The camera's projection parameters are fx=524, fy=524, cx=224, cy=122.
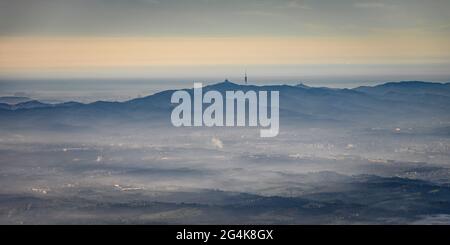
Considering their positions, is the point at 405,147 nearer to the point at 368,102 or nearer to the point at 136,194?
the point at 368,102

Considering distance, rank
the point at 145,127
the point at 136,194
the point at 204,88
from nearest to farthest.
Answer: the point at 204,88 < the point at 136,194 < the point at 145,127

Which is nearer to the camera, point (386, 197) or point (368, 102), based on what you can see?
point (386, 197)

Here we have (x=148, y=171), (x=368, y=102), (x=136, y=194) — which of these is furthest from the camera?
(x=368, y=102)

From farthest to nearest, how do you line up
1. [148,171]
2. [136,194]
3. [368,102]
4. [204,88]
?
[368,102] → [148,171] → [136,194] → [204,88]

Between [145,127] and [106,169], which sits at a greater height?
[145,127]
